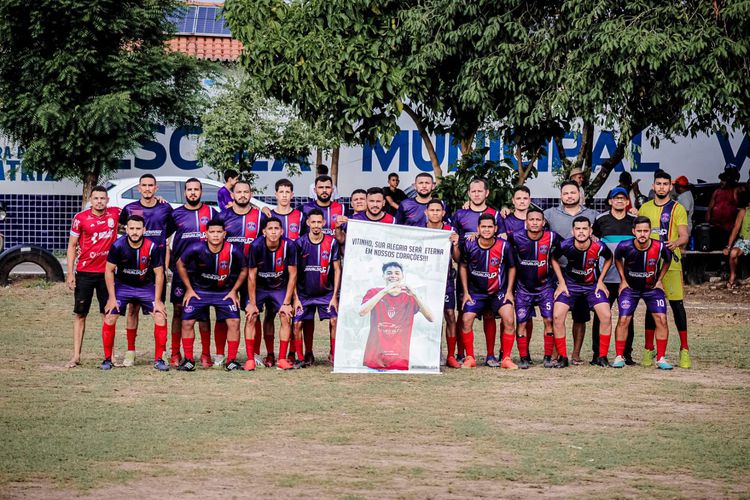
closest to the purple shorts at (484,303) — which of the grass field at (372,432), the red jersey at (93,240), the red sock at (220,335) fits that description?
the grass field at (372,432)

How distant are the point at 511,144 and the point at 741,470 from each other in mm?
11491

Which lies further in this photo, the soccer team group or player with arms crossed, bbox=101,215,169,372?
the soccer team group

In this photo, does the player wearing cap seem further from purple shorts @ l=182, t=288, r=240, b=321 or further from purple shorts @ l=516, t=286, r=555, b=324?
purple shorts @ l=182, t=288, r=240, b=321

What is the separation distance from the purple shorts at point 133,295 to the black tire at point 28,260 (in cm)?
1011

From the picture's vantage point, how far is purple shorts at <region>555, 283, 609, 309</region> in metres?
12.5

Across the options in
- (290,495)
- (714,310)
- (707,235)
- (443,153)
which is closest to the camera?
(290,495)

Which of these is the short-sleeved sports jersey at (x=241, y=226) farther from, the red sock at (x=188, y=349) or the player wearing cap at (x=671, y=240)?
the player wearing cap at (x=671, y=240)

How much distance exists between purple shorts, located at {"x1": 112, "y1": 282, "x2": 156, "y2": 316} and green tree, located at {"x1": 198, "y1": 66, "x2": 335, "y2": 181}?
45.7ft

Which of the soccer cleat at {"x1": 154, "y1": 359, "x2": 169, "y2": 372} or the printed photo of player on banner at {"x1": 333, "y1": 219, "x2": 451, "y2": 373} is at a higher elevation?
the printed photo of player on banner at {"x1": 333, "y1": 219, "x2": 451, "y2": 373}

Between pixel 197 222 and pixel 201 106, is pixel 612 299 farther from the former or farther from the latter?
pixel 201 106

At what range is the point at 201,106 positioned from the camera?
27.4m

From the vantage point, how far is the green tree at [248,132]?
26.1m

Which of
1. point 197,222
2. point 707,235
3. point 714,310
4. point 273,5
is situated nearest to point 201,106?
point 273,5

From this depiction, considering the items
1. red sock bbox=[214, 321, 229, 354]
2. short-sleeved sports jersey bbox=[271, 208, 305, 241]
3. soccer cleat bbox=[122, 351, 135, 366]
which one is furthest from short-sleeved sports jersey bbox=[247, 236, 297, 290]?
soccer cleat bbox=[122, 351, 135, 366]
